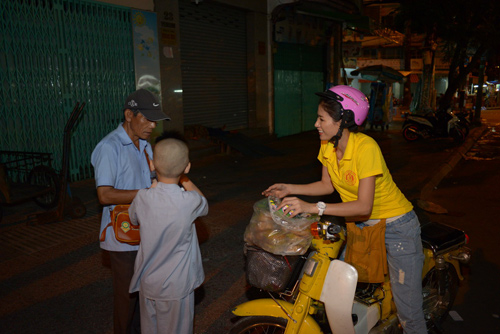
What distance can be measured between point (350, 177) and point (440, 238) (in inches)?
48.3

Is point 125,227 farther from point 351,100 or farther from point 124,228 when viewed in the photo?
point 351,100

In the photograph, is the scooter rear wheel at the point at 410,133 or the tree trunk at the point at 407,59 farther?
the tree trunk at the point at 407,59

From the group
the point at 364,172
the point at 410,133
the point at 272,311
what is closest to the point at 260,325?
the point at 272,311

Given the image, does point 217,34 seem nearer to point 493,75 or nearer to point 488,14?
point 488,14

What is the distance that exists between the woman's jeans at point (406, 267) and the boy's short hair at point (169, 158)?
4.42ft

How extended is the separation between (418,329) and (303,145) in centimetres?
1137

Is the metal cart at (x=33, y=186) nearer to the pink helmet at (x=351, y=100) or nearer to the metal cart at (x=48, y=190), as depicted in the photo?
the metal cart at (x=48, y=190)

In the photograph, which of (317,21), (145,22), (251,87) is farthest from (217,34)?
(317,21)

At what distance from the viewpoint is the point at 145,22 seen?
9.67m

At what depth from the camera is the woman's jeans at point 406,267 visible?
284 cm

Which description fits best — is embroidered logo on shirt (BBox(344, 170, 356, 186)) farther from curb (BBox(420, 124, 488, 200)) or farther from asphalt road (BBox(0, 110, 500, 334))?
curb (BBox(420, 124, 488, 200))

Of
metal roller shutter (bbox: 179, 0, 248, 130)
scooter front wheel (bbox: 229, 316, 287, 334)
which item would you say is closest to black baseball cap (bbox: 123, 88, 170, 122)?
scooter front wheel (bbox: 229, 316, 287, 334)

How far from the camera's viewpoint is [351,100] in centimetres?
257

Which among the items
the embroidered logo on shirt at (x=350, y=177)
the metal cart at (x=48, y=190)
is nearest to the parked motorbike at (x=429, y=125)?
the metal cart at (x=48, y=190)
